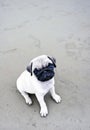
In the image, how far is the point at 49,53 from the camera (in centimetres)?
214

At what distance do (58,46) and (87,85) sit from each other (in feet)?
2.14

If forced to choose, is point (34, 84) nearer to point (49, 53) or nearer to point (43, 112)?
point (43, 112)

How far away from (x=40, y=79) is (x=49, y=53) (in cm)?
84

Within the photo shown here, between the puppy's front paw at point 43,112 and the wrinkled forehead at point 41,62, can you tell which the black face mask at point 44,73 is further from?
the puppy's front paw at point 43,112

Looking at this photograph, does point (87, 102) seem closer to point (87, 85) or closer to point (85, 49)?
Answer: point (87, 85)

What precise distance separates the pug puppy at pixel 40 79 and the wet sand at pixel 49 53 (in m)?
0.07

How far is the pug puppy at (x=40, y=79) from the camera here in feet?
4.34

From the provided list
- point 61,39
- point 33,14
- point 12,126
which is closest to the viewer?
point 12,126

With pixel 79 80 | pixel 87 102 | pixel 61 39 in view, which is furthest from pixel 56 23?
pixel 87 102

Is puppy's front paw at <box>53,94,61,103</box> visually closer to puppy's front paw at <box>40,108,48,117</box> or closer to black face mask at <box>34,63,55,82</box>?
puppy's front paw at <box>40,108,48,117</box>

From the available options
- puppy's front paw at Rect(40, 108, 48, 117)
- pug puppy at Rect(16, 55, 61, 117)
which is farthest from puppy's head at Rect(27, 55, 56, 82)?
puppy's front paw at Rect(40, 108, 48, 117)

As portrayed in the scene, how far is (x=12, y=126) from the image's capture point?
1.51 meters

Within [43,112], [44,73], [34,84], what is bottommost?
[43,112]

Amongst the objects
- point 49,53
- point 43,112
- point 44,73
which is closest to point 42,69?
point 44,73
